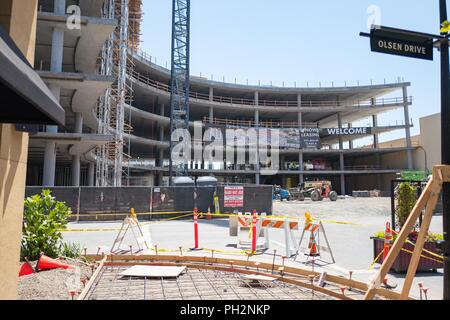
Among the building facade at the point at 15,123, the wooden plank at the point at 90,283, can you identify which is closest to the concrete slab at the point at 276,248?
the wooden plank at the point at 90,283

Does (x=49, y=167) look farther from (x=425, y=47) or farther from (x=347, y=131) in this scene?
(x=347, y=131)

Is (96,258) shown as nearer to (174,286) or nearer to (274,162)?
→ (174,286)

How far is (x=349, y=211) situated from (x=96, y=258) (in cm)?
2647

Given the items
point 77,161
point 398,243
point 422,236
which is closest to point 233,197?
point 77,161

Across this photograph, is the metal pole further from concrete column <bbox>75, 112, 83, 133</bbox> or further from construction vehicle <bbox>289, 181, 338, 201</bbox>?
construction vehicle <bbox>289, 181, 338, 201</bbox>

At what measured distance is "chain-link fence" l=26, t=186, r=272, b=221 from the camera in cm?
1994

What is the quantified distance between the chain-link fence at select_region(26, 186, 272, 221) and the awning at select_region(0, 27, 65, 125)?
1706cm

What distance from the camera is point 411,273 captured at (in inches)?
165

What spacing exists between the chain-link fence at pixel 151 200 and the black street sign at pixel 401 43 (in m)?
18.6

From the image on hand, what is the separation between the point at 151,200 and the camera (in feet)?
70.5

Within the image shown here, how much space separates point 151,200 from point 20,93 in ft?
62.3

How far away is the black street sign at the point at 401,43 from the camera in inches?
173
